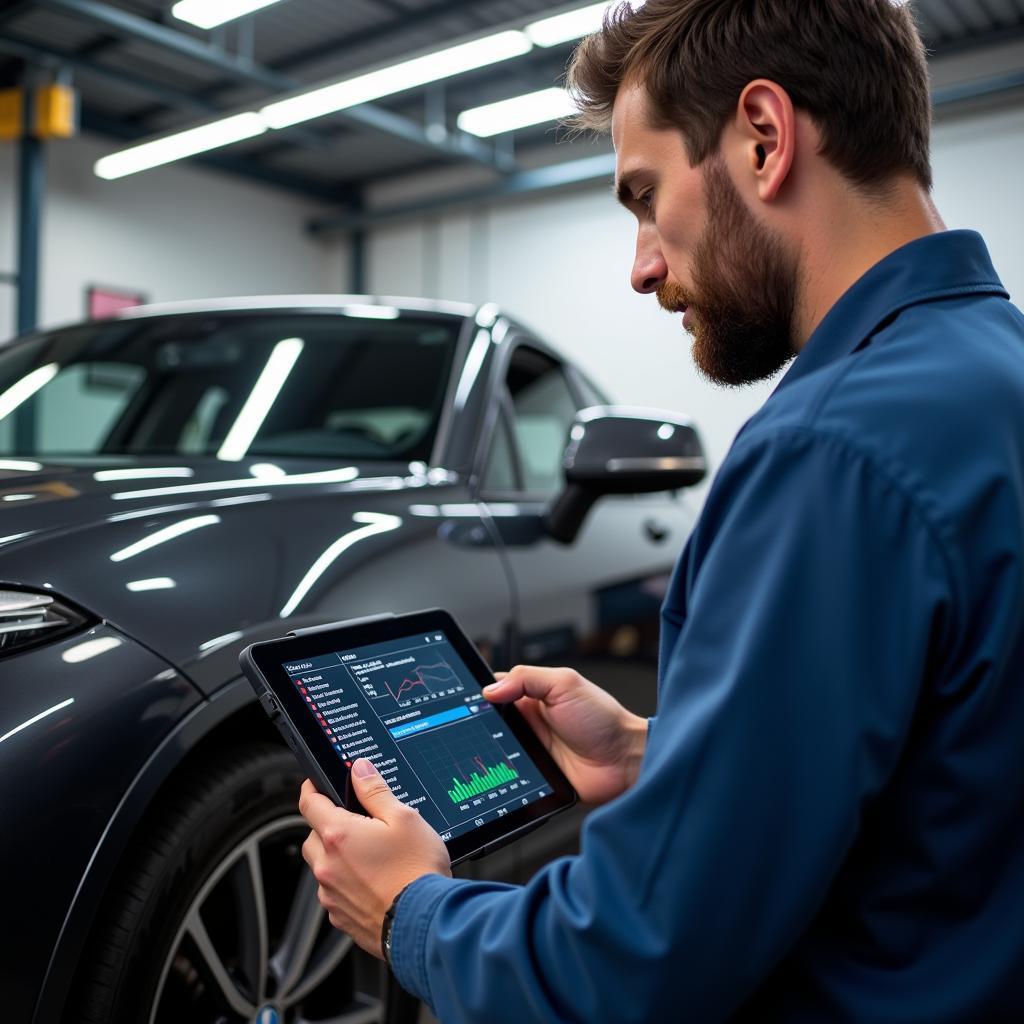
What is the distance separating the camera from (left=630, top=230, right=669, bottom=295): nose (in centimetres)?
108

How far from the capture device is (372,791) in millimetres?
976

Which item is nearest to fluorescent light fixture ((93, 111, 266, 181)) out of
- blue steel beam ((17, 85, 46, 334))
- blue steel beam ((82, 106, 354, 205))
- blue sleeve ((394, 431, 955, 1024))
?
blue steel beam ((17, 85, 46, 334))

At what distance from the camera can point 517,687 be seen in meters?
1.26

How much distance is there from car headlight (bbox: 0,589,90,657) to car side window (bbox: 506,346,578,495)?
134 cm

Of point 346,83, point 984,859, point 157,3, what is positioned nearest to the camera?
point 984,859

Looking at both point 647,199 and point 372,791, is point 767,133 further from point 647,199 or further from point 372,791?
point 372,791

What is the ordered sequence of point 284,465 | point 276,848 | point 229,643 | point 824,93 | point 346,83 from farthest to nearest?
point 346,83
point 284,465
point 276,848
point 229,643
point 824,93

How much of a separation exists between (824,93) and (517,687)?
0.71m

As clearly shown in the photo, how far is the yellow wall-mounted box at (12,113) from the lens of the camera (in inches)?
347

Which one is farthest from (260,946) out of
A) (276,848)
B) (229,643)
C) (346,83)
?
(346,83)

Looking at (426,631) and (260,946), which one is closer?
(426,631)

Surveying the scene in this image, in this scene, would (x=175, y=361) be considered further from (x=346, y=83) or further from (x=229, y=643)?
(x=346, y=83)

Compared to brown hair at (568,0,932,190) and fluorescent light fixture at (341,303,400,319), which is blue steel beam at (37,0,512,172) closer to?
fluorescent light fixture at (341,303,400,319)

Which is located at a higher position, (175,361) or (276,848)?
(175,361)
